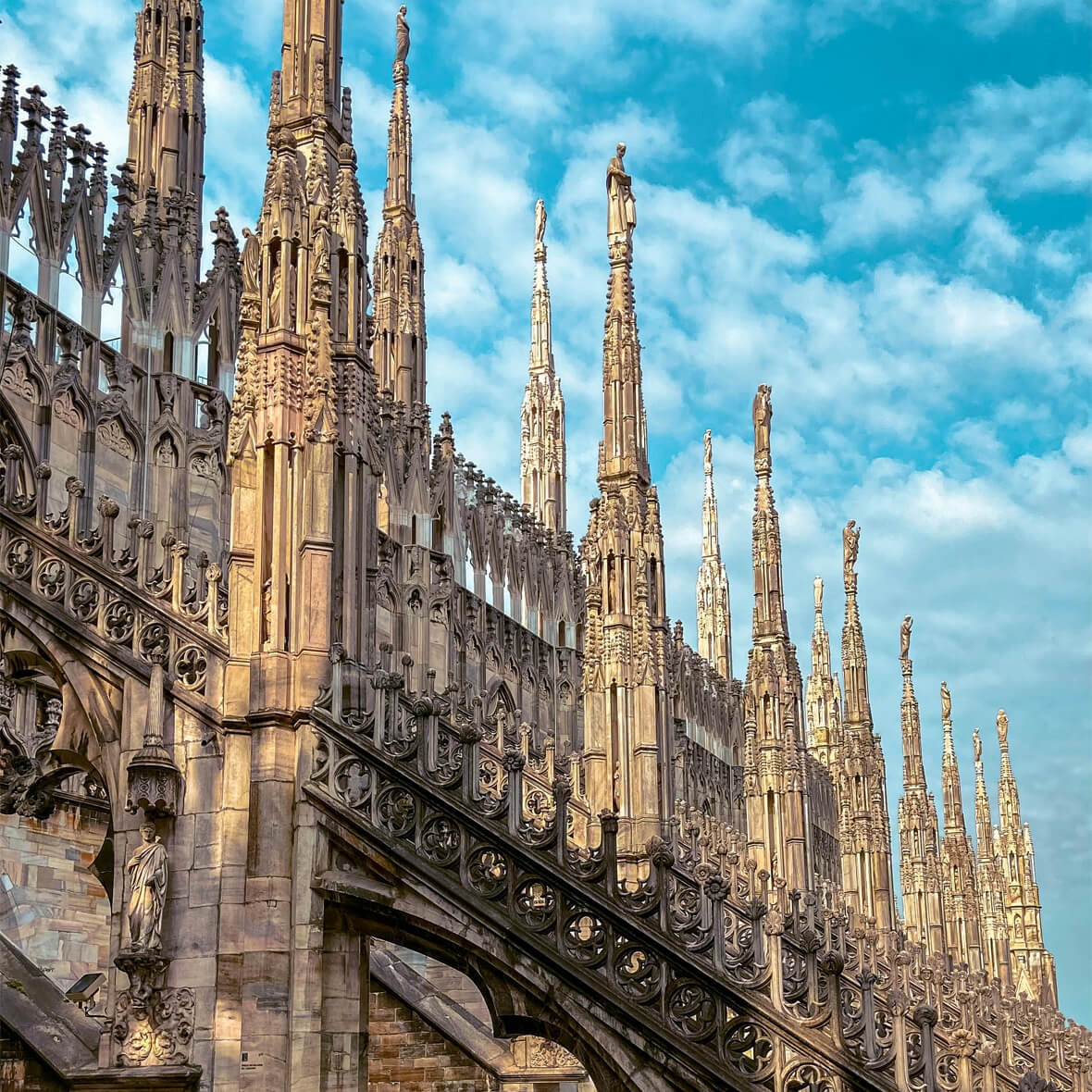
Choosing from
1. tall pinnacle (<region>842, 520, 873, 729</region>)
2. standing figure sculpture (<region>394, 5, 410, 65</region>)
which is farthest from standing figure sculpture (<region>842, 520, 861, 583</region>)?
standing figure sculpture (<region>394, 5, 410, 65</region>)

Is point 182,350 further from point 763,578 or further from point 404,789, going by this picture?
point 404,789

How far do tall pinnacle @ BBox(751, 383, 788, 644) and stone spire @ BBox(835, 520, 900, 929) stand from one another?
25.1 ft

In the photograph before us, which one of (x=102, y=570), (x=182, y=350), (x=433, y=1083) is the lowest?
(x=433, y=1083)

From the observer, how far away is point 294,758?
12781mm

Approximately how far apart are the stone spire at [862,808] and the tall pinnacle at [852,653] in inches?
0.8

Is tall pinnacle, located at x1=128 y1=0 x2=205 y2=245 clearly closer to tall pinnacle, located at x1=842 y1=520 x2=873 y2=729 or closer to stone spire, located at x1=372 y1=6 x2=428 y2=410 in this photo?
stone spire, located at x1=372 y1=6 x2=428 y2=410

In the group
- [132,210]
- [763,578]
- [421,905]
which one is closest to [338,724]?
[421,905]

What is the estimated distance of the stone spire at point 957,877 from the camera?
4262cm

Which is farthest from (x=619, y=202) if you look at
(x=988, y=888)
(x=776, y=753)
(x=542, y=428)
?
(x=988, y=888)

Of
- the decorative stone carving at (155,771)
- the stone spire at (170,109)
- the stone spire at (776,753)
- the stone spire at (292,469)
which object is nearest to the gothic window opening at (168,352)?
the stone spire at (170,109)

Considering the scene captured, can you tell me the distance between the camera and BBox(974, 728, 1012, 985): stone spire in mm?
47906

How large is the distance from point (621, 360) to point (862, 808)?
14.9 metres

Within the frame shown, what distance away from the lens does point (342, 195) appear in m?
15.3

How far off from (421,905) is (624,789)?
8282 mm
